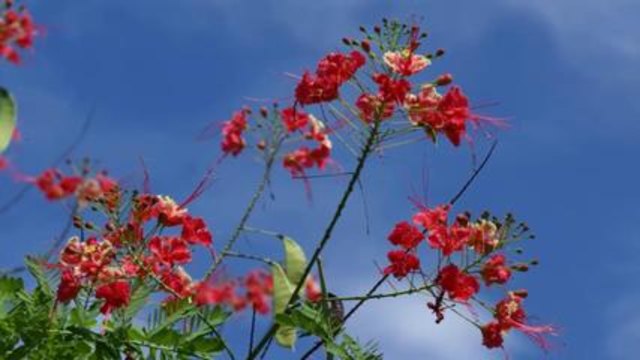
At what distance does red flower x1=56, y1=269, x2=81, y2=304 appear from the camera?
129 inches

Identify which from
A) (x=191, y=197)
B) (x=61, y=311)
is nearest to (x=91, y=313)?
(x=61, y=311)

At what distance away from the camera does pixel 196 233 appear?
11.5 ft

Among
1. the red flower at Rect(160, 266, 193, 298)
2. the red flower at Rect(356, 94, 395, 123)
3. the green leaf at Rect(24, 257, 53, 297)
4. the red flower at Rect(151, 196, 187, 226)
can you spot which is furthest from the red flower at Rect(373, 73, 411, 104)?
the green leaf at Rect(24, 257, 53, 297)

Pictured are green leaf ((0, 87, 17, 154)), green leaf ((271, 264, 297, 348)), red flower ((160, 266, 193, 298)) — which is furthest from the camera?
red flower ((160, 266, 193, 298))

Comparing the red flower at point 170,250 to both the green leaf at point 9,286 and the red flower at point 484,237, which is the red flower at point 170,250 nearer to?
the green leaf at point 9,286

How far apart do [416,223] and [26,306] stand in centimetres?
118

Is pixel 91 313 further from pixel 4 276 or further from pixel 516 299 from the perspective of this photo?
pixel 516 299

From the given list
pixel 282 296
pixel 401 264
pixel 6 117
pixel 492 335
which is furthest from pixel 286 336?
pixel 6 117

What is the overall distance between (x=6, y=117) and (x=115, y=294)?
637 mm

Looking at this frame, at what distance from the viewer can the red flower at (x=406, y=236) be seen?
3.39 metres

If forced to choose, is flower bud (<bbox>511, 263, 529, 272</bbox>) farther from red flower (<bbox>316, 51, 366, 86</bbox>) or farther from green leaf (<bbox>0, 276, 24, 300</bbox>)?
green leaf (<bbox>0, 276, 24, 300</bbox>)

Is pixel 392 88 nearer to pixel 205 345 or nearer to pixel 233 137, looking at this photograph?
pixel 233 137

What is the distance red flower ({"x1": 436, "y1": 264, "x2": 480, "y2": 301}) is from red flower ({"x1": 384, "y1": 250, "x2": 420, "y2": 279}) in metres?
0.11

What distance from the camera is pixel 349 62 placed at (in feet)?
10.9
